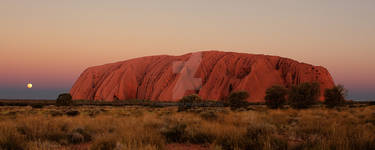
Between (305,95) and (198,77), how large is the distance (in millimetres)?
46755

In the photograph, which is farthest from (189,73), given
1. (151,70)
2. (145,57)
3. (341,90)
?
(341,90)

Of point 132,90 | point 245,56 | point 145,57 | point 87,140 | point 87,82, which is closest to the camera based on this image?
point 87,140

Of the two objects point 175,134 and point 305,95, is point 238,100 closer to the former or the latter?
point 305,95

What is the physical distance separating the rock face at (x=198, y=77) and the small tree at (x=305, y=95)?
3379 cm

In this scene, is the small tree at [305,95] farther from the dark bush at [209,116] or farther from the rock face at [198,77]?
the rock face at [198,77]

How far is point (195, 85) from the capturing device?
73000 millimetres

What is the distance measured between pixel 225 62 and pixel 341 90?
48.4 m

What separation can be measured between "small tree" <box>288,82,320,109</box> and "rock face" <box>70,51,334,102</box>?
3379 cm

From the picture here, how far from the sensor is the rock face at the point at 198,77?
222 feet

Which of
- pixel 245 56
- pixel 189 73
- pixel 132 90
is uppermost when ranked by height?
pixel 245 56

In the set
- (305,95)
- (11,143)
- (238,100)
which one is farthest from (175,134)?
(238,100)

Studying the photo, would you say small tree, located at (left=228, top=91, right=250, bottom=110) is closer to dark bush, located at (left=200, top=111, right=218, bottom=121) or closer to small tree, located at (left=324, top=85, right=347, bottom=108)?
small tree, located at (left=324, top=85, right=347, bottom=108)

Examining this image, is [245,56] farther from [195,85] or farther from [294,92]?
[294,92]

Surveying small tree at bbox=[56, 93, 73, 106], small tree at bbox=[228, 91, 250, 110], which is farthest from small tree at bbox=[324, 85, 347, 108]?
small tree at bbox=[56, 93, 73, 106]
